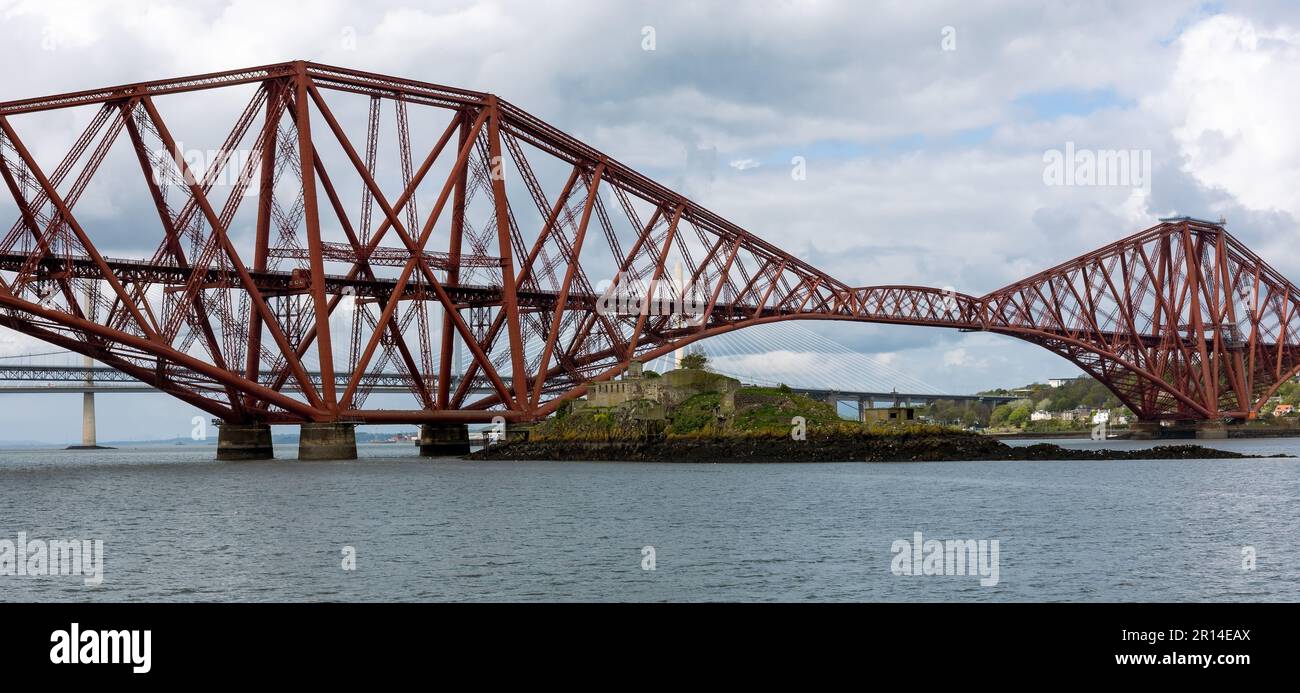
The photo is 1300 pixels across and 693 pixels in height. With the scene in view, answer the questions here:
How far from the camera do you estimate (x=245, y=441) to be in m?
91.3

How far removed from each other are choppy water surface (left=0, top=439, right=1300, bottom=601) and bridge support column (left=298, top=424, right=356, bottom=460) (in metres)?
7.27

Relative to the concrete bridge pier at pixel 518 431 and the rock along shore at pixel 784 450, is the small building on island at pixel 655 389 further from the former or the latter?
the concrete bridge pier at pixel 518 431

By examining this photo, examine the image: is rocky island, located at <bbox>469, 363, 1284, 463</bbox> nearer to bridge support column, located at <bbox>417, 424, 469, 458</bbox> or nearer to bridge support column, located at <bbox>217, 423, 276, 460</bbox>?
bridge support column, located at <bbox>417, 424, 469, 458</bbox>

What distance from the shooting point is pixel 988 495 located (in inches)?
2258

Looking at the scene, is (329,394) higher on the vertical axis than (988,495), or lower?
higher

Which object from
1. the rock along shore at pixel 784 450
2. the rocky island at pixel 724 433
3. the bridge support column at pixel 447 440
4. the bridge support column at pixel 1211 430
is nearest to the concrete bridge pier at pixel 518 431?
the rocky island at pixel 724 433

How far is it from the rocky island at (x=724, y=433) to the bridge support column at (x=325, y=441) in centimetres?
1633

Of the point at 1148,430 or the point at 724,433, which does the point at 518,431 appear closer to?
the point at 724,433

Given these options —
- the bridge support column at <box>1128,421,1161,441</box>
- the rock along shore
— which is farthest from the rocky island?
the bridge support column at <box>1128,421,1161,441</box>

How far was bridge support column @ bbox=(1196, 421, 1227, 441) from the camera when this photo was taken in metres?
148
